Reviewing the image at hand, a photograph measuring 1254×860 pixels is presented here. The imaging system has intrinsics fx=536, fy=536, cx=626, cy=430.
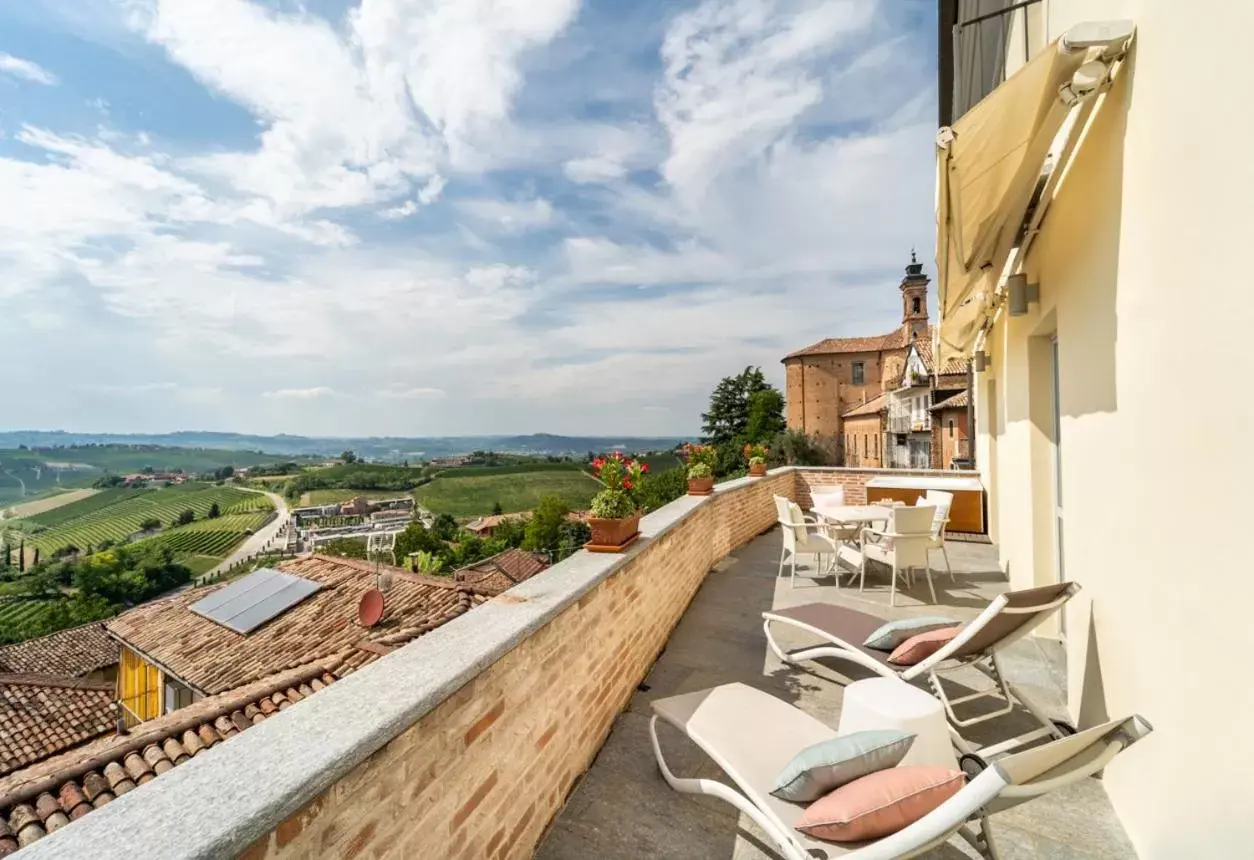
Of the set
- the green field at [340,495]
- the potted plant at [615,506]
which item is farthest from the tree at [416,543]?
the potted plant at [615,506]

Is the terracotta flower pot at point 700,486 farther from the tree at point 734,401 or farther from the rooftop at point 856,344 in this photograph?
the tree at point 734,401

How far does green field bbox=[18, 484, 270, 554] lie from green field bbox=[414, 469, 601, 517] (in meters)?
19.0

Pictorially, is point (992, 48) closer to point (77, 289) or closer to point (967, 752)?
point (967, 752)

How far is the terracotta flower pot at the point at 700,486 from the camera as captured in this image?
6340 mm

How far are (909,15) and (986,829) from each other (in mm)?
7308

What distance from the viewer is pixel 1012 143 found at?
229 cm

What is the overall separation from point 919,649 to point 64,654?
1147 inches

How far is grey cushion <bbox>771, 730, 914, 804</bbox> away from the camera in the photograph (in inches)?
71.1

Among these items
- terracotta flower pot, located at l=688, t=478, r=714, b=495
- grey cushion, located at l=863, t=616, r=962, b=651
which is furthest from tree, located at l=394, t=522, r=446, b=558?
grey cushion, located at l=863, t=616, r=962, b=651

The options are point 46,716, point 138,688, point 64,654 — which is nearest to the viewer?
point 46,716

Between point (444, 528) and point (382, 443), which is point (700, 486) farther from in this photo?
point (382, 443)

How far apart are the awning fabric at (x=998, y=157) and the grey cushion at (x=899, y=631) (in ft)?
7.34

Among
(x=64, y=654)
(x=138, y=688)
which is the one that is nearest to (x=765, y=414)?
(x=138, y=688)

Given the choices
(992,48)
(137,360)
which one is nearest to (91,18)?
(992,48)
